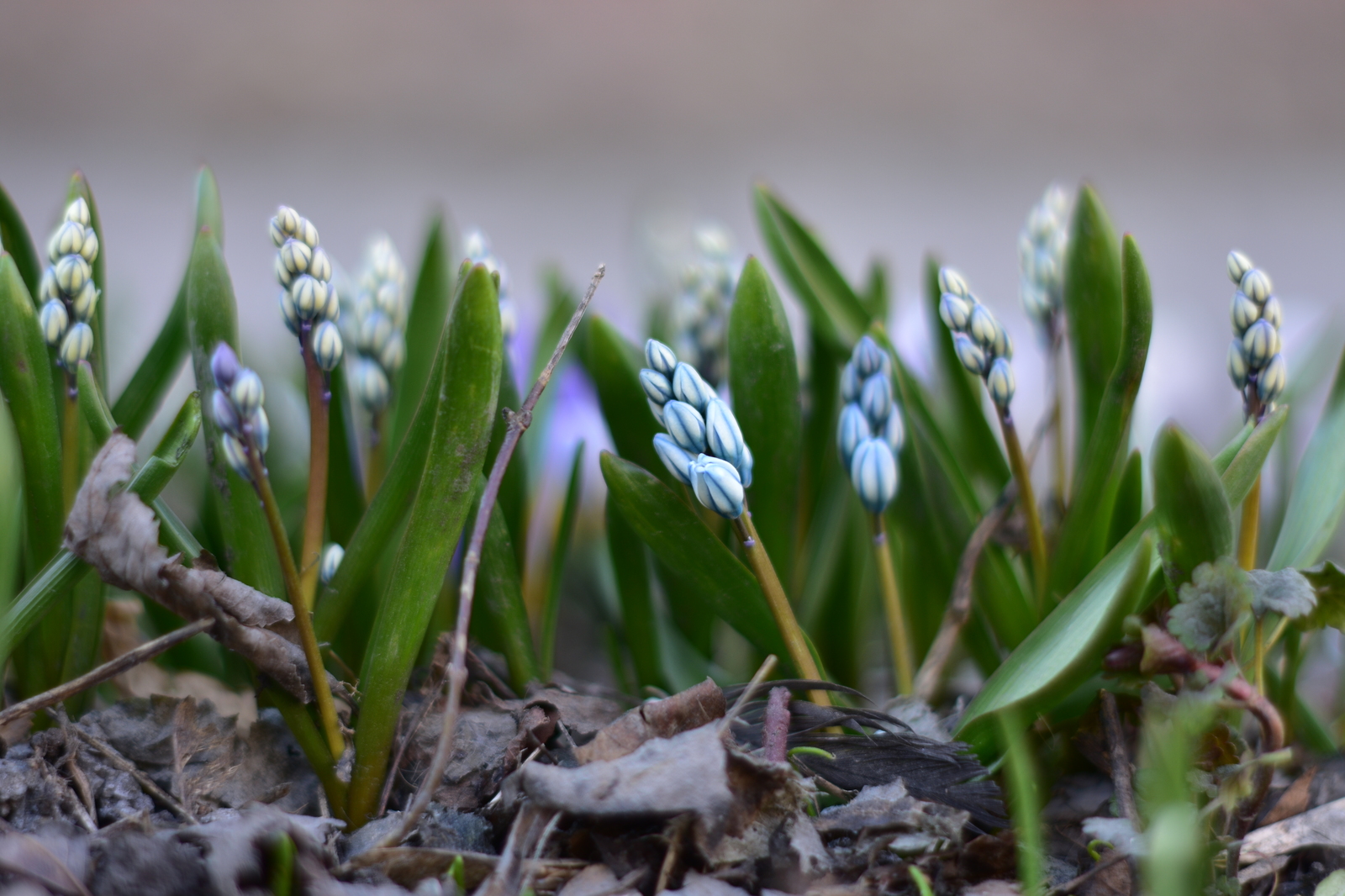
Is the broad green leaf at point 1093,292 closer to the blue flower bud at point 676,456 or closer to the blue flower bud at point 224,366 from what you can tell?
the blue flower bud at point 676,456

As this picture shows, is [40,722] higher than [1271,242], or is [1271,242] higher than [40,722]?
[1271,242]

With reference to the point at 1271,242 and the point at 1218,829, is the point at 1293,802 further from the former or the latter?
the point at 1271,242

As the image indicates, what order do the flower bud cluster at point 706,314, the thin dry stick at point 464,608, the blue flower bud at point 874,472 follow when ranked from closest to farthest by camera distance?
the thin dry stick at point 464,608 < the blue flower bud at point 874,472 < the flower bud cluster at point 706,314

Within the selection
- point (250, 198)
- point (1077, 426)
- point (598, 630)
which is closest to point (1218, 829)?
point (1077, 426)

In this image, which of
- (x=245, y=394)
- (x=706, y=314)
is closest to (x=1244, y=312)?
(x=706, y=314)

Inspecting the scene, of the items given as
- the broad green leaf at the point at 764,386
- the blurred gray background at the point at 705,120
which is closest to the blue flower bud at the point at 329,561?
the broad green leaf at the point at 764,386

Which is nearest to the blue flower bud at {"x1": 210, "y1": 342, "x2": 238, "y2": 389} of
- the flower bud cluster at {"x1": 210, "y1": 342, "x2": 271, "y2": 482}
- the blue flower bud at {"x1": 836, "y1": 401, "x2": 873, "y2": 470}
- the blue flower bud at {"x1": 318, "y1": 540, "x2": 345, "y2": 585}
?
the flower bud cluster at {"x1": 210, "y1": 342, "x2": 271, "y2": 482}
